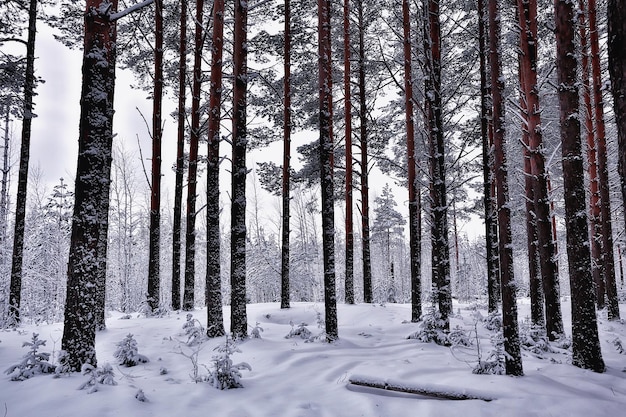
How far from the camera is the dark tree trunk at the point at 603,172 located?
1172 centimetres

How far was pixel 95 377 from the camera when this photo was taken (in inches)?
169

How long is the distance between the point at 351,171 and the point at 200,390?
9847 millimetres

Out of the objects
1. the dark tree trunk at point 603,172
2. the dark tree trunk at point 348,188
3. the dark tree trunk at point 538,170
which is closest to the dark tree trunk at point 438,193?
the dark tree trunk at point 538,170

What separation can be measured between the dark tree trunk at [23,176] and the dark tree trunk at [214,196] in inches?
248

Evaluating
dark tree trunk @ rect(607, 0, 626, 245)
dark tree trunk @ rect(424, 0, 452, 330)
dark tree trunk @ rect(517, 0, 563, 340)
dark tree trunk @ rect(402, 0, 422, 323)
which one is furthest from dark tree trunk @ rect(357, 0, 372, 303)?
dark tree trunk @ rect(607, 0, 626, 245)

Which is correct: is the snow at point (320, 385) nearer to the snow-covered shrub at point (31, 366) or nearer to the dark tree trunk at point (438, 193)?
the snow-covered shrub at point (31, 366)

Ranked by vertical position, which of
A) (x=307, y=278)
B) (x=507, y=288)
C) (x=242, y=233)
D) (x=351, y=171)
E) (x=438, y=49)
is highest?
(x=438, y=49)

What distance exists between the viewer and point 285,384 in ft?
16.9

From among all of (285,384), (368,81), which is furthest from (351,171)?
(285,384)

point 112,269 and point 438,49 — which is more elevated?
point 438,49

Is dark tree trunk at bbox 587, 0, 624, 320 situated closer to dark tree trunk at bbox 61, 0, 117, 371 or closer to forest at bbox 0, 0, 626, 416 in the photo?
forest at bbox 0, 0, 626, 416

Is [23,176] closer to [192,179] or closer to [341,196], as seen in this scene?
[192,179]

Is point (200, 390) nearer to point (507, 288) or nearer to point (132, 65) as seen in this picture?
point (507, 288)

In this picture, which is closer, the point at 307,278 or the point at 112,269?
the point at 307,278
